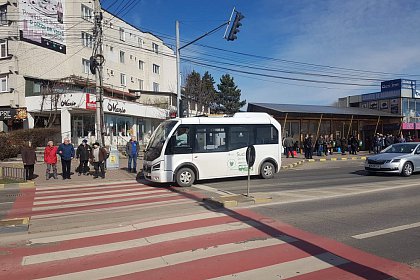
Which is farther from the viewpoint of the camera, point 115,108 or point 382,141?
point 115,108

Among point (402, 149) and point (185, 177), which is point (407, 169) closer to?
point (402, 149)

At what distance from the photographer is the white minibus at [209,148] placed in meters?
13.7

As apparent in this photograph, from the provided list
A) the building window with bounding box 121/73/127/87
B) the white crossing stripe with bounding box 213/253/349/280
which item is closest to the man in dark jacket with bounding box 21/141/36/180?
the white crossing stripe with bounding box 213/253/349/280

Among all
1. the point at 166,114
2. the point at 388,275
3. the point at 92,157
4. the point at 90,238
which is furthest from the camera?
the point at 166,114

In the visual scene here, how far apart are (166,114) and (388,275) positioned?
127ft

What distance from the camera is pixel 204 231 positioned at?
6.91m

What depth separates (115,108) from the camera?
110 ft

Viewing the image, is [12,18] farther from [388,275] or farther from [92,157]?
[388,275]

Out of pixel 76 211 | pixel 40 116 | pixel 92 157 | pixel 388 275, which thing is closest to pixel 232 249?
pixel 388 275

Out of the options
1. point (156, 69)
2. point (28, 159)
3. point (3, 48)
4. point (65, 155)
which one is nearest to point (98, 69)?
point (65, 155)

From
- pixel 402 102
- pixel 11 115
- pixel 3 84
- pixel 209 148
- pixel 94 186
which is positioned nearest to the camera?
pixel 209 148

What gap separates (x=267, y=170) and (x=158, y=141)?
4.86 metres

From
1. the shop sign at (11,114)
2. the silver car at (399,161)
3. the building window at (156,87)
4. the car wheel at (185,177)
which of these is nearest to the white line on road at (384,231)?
the car wheel at (185,177)

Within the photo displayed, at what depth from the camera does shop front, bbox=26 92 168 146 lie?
1203 inches
